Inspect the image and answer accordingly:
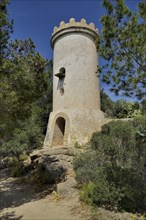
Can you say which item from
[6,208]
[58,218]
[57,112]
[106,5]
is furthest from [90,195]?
[57,112]

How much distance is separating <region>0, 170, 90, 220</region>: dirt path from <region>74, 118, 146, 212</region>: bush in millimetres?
573

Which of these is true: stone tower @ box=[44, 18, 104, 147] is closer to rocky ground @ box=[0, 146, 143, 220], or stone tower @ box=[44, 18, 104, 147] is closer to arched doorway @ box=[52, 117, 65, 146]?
arched doorway @ box=[52, 117, 65, 146]

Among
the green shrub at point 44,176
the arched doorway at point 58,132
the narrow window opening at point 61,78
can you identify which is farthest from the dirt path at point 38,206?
the narrow window opening at point 61,78

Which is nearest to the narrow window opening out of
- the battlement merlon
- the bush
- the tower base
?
the tower base

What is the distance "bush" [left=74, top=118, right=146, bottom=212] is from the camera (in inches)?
213

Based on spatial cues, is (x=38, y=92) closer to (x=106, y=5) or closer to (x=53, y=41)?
(x=106, y=5)

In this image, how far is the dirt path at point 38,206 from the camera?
5.30 m

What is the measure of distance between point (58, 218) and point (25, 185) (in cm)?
508

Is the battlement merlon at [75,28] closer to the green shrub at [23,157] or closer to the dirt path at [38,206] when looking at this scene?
the green shrub at [23,157]

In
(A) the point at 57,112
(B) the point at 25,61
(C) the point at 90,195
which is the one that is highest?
(B) the point at 25,61

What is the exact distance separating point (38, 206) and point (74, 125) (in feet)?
24.7

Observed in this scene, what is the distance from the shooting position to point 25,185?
379 inches

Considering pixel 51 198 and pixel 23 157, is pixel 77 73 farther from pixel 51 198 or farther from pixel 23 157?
pixel 51 198

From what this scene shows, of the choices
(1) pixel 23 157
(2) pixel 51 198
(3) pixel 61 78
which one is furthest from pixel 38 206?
(3) pixel 61 78
